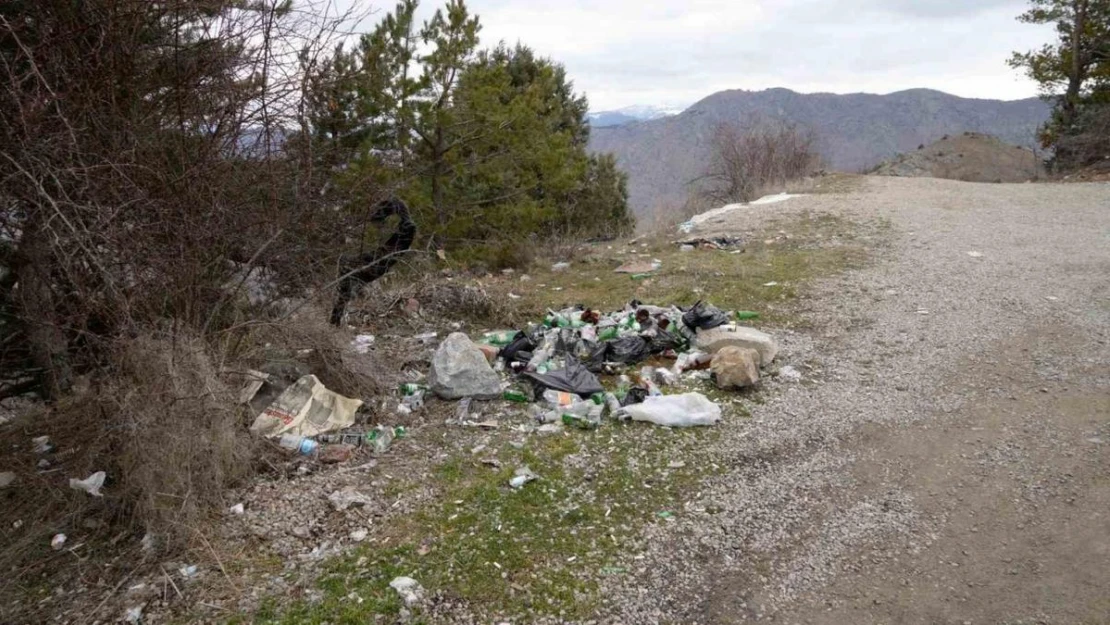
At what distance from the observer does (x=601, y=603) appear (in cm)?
261

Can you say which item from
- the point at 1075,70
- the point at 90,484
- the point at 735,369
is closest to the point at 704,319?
the point at 735,369

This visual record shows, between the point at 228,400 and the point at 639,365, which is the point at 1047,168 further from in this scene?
the point at 228,400

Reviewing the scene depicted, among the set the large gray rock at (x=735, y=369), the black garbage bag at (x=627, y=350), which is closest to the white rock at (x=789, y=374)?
the large gray rock at (x=735, y=369)

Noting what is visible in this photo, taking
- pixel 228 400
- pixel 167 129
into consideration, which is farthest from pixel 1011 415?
pixel 167 129

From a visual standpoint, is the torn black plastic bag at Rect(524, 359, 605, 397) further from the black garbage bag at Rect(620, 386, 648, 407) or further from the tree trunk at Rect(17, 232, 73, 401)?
the tree trunk at Rect(17, 232, 73, 401)

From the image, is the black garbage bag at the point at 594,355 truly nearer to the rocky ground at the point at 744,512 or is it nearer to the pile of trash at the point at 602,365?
the pile of trash at the point at 602,365

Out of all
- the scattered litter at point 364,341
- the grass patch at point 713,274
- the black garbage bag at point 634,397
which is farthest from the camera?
the grass patch at point 713,274

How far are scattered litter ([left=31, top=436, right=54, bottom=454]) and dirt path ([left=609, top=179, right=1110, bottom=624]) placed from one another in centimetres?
332

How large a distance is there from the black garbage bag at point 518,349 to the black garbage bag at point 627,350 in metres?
0.58

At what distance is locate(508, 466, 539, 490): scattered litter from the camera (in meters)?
3.39

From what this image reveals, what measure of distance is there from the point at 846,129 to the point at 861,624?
151ft

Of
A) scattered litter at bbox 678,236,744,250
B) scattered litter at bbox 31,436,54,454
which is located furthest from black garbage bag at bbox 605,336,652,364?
scattered litter at bbox 678,236,744,250

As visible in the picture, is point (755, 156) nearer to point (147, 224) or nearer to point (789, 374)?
point (789, 374)

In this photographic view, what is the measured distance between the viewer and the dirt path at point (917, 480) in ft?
8.66
